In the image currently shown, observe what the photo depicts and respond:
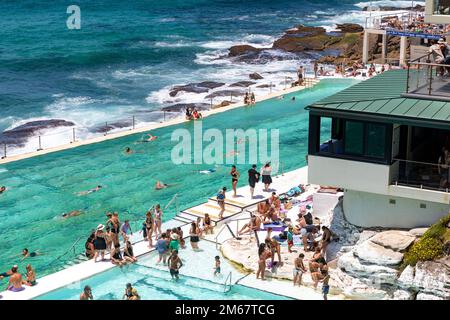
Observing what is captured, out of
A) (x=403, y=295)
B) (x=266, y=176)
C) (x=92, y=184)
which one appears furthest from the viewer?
(x=92, y=184)

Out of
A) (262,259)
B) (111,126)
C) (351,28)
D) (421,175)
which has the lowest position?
(111,126)

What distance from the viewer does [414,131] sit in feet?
71.4

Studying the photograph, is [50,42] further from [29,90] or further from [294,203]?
[294,203]

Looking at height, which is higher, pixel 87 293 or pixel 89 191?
pixel 87 293

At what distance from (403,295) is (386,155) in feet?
12.3

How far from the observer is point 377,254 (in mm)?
19594

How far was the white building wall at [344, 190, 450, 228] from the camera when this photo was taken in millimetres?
20562

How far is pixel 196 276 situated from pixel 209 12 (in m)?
89.3

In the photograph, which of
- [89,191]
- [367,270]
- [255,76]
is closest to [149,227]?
[89,191]

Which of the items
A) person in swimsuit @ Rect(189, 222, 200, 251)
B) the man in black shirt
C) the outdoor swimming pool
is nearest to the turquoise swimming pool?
the man in black shirt

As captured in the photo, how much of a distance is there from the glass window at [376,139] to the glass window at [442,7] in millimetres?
6619

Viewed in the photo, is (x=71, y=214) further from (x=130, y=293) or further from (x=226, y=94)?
(x=226, y=94)

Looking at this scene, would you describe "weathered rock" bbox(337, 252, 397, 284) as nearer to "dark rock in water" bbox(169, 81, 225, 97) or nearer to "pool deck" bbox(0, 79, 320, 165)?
"pool deck" bbox(0, 79, 320, 165)
